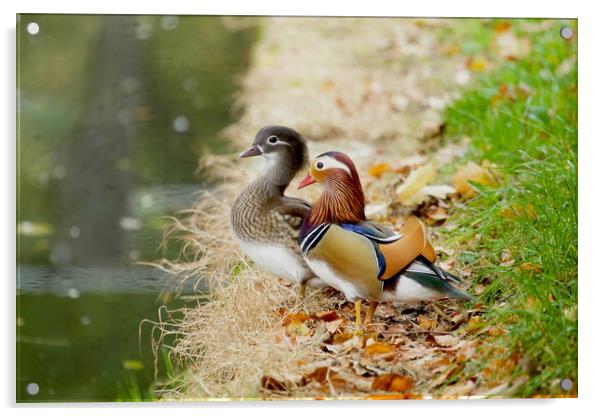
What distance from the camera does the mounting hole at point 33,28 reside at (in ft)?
7.85

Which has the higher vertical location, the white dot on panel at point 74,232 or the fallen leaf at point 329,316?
the white dot on panel at point 74,232

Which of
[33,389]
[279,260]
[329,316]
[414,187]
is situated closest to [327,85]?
[414,187]

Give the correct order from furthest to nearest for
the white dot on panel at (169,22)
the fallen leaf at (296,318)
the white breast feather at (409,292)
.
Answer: the white dot on panel at (169,22) < the fallen leaf at (296,318) < the white breast feather at (409,292)

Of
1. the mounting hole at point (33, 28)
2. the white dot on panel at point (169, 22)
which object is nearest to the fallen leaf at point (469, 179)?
the white dot on panel at point (169, 22)

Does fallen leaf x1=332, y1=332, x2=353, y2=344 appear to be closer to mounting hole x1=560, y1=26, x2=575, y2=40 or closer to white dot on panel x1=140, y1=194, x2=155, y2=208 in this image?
white dot on panel x1=140, y1=194, x2=155, y2=208

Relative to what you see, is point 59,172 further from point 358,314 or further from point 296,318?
point 358,314

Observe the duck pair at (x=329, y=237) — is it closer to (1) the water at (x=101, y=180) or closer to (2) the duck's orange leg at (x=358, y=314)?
(2) the duck's orange leg at (x=358, y=314)

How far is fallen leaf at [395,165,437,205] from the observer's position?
8.20 ft

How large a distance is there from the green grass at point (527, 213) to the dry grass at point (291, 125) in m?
0.18

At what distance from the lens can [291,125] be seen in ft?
8.29

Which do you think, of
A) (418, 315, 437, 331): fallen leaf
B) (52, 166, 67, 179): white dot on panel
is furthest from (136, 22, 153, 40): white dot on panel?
(418, 315, 437, 331): fallen leaf

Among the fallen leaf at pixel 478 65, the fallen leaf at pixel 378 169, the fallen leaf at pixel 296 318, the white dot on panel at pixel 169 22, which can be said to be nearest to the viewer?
the fallen leaf at pixel 296 318

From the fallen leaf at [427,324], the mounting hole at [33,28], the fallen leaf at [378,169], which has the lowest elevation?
the fallen leaf at [427,324]

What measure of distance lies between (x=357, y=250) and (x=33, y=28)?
1.09 metres
